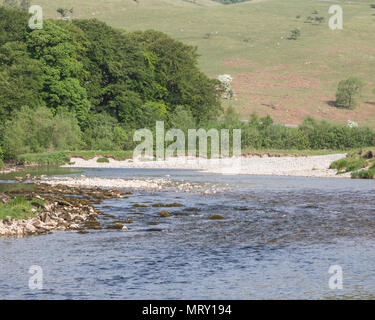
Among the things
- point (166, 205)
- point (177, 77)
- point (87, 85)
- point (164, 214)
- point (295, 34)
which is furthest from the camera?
point (295, 34)

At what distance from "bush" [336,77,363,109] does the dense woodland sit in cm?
4240

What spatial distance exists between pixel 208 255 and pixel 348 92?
425 ft

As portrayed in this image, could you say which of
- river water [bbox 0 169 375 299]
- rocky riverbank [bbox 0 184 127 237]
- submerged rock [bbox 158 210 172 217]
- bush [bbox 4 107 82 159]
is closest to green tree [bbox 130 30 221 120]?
bush [bbox 4 107 82 159]

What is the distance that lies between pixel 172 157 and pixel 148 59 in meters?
22.3

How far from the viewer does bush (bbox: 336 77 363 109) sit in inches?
5571

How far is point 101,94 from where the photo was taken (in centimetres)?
9244

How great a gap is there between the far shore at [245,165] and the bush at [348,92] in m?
65.0

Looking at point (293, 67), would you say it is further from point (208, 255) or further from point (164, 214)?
point (208, 255)

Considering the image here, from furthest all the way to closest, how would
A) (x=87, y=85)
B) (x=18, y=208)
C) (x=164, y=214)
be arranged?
(x=87, y=85)
(x=164, y=214)
(x=18, y=208)

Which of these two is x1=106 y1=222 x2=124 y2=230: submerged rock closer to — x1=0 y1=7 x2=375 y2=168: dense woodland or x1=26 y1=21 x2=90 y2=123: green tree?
x1=0 y1=7 x2=375 y2=168: dense woodland

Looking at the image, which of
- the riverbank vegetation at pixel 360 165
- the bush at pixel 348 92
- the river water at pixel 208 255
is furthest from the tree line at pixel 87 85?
the bush at pixel 348 92

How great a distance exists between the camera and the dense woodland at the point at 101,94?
75.2 m

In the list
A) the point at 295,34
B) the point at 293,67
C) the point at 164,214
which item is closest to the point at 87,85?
the point at 164,214
